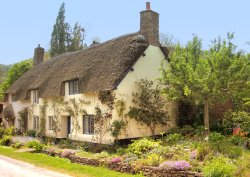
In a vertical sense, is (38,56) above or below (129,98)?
above

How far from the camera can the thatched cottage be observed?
20922mm

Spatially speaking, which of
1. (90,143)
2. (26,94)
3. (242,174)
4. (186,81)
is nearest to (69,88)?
(90,143)

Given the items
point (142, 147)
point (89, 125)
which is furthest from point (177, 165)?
point (89, 125)

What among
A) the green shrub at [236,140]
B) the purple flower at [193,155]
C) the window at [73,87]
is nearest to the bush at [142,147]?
the purple flower at [193,155]

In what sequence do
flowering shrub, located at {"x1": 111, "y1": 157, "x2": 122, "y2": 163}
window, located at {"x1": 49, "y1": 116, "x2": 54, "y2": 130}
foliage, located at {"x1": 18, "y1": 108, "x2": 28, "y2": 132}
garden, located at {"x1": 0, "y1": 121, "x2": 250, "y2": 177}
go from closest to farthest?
garden, located at {"x1": 0, "y1": 121, "x2": 250, "y2": 177}
flowering shrub, located at {"x1": 111, "y1": 157, "x2": 122, "y2": 163}
window, located at {"x1": 49, "y1": 116, "x2": 54, "y2": 130}
foliage, located at {"x1": 18, "y1": 108, "x2": 28, "y2": 132}

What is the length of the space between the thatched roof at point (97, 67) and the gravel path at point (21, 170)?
6.82 metres

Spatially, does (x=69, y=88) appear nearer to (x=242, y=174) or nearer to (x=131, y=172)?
(x=131, y=172)

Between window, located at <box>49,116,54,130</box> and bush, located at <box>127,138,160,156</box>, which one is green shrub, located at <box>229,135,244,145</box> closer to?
bush, located at <box>127,138,160,156</box>

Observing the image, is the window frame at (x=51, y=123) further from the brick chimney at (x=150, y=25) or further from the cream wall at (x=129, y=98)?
the brick chimney at (x=150, y=25)

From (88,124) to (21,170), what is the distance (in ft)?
27.1

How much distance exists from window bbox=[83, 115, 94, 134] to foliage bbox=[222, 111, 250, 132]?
898cm

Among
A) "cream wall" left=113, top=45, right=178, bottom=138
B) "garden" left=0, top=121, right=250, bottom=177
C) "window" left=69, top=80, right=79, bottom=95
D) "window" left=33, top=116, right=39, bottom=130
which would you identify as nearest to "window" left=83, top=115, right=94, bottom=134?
"garden" left=0, top=121, right=250, bottom=177

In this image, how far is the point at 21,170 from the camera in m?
15.4

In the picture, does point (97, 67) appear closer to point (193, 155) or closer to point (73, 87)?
point (73, 87)
